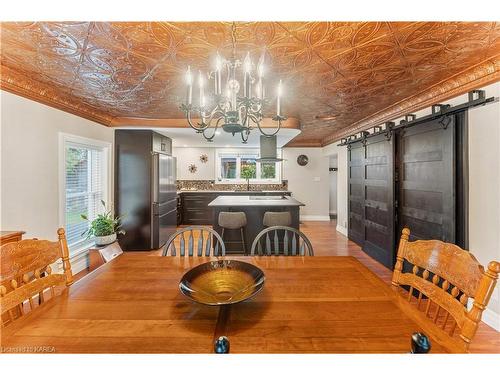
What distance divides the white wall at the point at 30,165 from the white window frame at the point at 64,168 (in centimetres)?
6

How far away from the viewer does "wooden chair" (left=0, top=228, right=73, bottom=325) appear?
1041mm

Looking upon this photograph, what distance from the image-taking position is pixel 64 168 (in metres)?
2.91

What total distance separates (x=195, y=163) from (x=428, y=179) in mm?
5867

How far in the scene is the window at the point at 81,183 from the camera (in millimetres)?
3070

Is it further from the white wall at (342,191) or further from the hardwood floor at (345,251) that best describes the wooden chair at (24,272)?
the white wall at (342,191)

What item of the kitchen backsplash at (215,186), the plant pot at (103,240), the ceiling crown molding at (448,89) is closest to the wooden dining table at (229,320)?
the ceiling crown molding at (448,89)

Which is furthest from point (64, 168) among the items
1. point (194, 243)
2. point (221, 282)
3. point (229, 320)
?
point (229, 320)

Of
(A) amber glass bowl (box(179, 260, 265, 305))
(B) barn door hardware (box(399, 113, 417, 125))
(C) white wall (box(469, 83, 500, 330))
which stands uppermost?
(B) barn door hardware (box(399, 113, 417, 125))

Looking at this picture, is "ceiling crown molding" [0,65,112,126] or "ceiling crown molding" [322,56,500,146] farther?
"ceiling crown molding" [0,65,112,126]

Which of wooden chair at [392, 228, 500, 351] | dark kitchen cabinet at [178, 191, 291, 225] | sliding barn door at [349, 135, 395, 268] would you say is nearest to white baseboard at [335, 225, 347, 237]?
sliding barn door at [349, 135, 395, 268]

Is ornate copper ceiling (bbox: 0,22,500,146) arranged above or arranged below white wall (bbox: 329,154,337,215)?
above

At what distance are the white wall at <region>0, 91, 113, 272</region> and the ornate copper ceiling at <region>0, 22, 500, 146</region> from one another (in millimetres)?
177

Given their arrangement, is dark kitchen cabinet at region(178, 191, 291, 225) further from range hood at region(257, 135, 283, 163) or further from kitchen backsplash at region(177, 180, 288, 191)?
range hood at region(257, 135, 283, 163)

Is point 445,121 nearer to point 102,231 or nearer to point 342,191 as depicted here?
point 342,191
